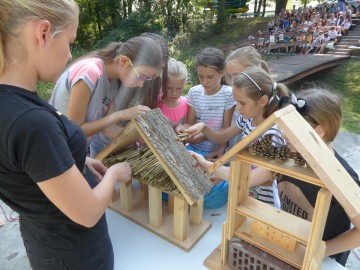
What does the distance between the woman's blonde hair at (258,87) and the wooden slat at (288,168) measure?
32.9 inches

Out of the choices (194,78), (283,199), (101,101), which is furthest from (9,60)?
(194,78)

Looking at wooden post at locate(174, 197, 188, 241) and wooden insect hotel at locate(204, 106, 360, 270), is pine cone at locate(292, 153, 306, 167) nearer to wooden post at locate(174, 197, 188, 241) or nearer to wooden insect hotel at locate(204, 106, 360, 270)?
wooden insect hotel at locate(204, 106, 360, 270)

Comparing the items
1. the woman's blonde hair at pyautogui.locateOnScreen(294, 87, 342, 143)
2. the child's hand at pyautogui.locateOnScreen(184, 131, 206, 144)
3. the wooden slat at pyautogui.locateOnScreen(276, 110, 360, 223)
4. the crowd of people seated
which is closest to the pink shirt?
the child's hand at pyautogui.locateOnScreen(184, 131, 206, 144)

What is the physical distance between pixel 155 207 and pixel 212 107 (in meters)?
1.32

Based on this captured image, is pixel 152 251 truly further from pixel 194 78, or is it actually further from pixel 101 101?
pixel 194 78

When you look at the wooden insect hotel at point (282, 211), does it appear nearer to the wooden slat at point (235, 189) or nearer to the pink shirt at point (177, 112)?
the wooden slat at point (235, 189)

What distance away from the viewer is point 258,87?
182 centimetres

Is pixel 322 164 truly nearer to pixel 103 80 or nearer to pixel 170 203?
pixel 170 203

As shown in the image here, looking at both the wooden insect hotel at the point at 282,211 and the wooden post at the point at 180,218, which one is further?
the wooden post at the point at 180,218

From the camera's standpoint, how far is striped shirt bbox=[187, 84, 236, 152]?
8.07 feet

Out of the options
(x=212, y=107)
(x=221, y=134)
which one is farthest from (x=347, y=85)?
(x=221, y=134)

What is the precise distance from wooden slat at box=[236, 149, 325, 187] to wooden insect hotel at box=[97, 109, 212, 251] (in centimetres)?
29

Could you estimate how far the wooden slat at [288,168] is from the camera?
36.1 inches

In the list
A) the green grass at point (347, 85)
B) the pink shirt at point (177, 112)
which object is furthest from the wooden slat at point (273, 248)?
the green grass at point (347, 85)
